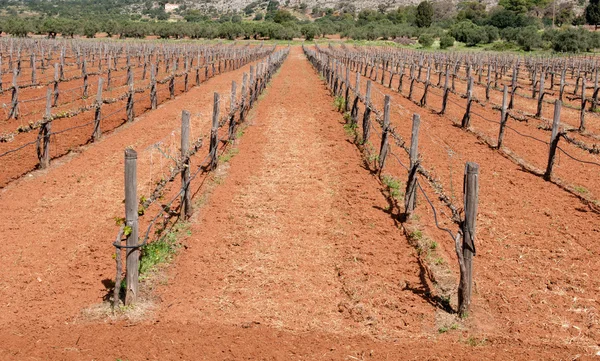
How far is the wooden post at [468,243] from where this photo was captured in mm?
6457

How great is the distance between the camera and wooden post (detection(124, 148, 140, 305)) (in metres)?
→ 6.45

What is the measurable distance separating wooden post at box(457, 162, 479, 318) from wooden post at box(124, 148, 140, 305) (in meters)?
3.71

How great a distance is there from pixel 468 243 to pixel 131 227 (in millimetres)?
3852

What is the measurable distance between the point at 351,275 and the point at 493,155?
28.2ft

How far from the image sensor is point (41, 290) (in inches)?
272

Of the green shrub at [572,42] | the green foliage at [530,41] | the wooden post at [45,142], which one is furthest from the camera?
the green foliage at [530,41]

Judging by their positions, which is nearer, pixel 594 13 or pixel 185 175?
pixel 185 175

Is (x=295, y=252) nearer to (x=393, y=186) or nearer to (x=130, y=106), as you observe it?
(x=393, y=186)

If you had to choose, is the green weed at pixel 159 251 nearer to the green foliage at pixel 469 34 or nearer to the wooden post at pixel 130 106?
the wooden post at pixel 130 106

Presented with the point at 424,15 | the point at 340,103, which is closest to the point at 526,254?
the point at 340,103

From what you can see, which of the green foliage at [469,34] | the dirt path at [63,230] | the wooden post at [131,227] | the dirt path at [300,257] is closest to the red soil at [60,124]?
the dirt path at [63,230]

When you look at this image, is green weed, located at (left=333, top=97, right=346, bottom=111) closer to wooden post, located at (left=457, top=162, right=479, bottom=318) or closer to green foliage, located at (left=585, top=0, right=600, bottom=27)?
wooden post, located at (left=457, top=162, right=479, bottom=318)

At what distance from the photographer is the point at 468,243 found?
651cm

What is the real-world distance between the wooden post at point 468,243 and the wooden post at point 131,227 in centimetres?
371
